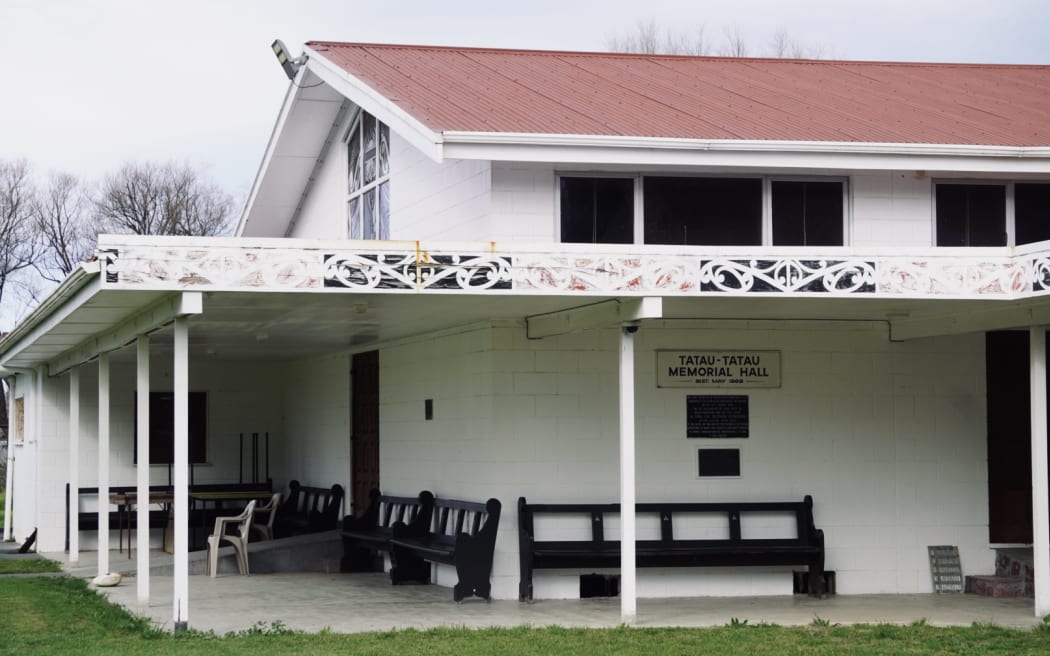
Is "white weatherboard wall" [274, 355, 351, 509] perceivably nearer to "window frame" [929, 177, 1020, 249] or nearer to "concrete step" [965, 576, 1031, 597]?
"window frame" [929, 177, 1020, 249]

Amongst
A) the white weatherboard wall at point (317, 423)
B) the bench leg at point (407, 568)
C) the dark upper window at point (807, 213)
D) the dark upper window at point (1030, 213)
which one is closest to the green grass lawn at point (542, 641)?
the bench leg at point (407, 568)

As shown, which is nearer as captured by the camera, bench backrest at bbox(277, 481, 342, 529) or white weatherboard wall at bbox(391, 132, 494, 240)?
white weatherboard wall at bbox(391, 132, 494, 240)

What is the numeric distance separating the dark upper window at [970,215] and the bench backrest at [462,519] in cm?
516

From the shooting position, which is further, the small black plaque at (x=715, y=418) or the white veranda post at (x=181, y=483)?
the small black plaque at (x=715, y=418)

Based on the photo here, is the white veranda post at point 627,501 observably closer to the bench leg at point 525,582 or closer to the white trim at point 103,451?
the bench leg at point 525,582

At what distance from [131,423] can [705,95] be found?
33.7 feet

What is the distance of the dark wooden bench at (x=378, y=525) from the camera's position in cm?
1548

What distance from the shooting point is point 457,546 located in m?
13.7

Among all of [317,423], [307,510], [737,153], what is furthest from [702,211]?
[307,510]

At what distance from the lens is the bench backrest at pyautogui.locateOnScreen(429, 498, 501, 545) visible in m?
13.9

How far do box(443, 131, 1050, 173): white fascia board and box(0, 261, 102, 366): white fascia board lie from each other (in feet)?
10.8

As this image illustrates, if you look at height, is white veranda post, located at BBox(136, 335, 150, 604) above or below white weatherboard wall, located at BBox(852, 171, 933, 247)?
below

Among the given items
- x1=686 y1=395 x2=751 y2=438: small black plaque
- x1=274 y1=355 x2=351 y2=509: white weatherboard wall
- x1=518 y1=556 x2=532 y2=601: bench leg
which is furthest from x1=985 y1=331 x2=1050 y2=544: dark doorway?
x1=274 y1=355 x2=351 y2=509: white weatherboard wall

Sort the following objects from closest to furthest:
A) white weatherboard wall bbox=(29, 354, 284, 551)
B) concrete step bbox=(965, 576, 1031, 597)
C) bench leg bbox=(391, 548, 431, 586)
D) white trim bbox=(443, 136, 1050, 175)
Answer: white trim bbox=(443, 136, 1050, 175), concrete step bbox=(965, 576, 1031, 597), bench leg bbox=(391, 548, 431, 586), white weatherboard wall bbox=(29, 354, 284, 551)
